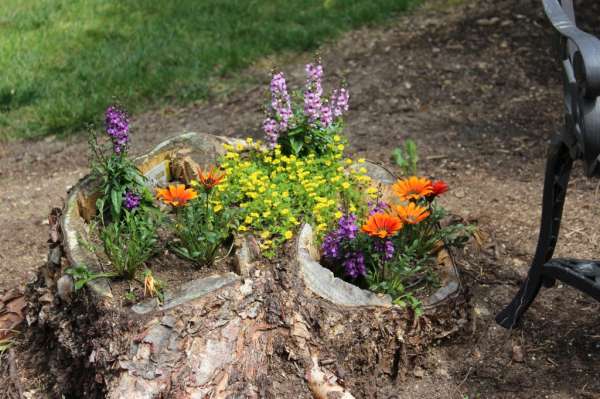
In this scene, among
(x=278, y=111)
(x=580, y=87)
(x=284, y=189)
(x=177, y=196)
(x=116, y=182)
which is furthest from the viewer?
(x=278, y=111)

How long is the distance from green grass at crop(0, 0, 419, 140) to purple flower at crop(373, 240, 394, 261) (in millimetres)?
3287

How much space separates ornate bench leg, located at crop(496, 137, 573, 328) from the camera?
2949mm

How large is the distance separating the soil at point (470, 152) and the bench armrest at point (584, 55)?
110 centimetres

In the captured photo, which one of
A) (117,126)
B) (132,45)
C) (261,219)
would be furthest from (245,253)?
(132,45)

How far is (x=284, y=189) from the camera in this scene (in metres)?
3.49

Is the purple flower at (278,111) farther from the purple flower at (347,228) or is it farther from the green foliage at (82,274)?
the green foliage at (82,274)

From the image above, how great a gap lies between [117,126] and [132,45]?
3741 mm

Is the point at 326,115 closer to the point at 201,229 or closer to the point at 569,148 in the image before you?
the point at 201,229

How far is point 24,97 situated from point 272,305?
3958mm

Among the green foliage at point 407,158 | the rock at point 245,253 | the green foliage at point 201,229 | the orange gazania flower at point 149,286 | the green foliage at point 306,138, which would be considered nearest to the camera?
the orange gazania flower at point 149,286

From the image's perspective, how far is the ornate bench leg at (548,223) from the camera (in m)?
2.95

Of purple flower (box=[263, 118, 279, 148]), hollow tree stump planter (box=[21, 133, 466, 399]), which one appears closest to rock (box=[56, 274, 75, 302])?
hollow tree stump planter (box=[21, 133, 466, 399])

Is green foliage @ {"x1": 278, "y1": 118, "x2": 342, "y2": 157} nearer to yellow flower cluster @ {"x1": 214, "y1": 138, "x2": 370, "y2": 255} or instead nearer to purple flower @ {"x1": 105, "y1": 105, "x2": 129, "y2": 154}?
yellow flower cluster @ {"x1": 214, "y1": 138, "x2": 370, "y2": 255}

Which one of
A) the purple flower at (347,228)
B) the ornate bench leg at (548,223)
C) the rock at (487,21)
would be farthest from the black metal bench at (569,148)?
the rock at (487,21)
